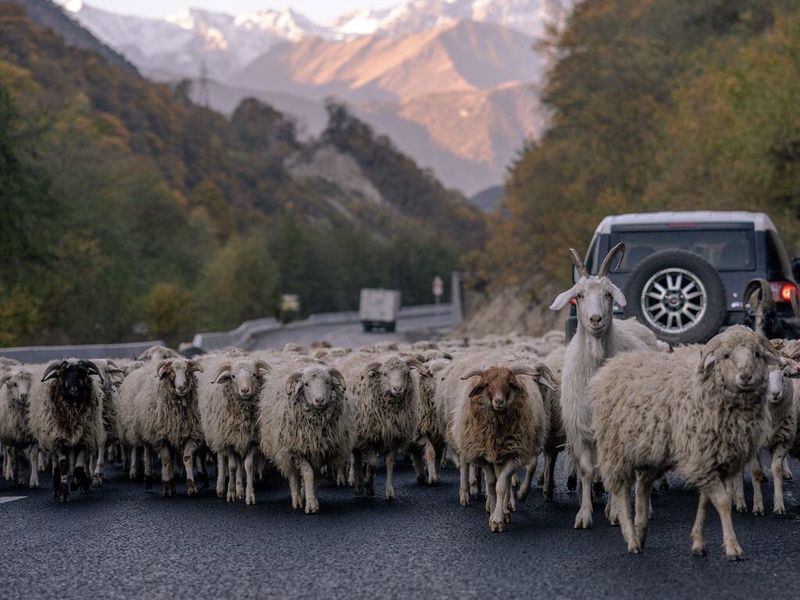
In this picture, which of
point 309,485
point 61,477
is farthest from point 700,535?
point 61,477

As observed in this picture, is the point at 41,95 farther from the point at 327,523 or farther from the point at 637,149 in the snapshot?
the point at 327,523

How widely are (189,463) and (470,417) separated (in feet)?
13.4

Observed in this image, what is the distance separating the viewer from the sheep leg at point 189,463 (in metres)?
14.1

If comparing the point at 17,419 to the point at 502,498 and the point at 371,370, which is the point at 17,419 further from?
the point at 502,498

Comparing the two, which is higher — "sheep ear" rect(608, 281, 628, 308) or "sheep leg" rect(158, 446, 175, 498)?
"sheep ear" rect(608, 281, 628, 308)

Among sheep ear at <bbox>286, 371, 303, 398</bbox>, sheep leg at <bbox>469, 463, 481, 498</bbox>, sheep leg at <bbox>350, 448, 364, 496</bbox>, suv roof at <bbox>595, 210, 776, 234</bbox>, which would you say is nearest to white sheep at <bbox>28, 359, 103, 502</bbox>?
sheep ear at <bbox>286, 371, 303, 398</bbox>

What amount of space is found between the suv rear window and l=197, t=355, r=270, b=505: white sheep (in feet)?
14.0

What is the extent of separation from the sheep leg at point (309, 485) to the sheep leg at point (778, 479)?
13.2ft

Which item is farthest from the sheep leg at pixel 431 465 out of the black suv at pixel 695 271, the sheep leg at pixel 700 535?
the sheep leg at pixel 700 535

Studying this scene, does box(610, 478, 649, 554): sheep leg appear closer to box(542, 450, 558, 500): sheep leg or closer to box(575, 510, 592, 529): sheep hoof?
box(575, 510, 592, 529): sheep hoof

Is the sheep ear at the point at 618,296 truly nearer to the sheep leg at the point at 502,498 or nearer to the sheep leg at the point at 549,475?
the sheep leg at the point at 502,498

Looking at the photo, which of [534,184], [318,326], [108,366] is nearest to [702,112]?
[534,184]

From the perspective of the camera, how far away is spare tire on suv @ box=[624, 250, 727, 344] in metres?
13.7

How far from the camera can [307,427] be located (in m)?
12.9
